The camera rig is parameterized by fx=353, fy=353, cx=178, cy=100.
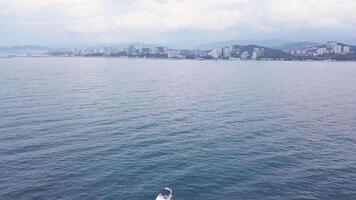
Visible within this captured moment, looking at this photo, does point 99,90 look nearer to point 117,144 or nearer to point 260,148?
point 117,144

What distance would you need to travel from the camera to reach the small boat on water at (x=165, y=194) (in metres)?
36.4

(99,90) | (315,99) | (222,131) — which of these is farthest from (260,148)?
(99,90)

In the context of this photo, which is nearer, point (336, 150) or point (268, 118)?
point (336, 150)

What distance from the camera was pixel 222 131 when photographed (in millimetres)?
66438

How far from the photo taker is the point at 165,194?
37188mm

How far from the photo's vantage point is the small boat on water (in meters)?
36.4

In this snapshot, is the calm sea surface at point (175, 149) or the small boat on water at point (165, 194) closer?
the small boat on water at point (165, 194)

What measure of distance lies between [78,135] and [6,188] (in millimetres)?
21441

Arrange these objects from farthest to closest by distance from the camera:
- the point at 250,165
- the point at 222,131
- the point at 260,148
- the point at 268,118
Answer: the point at 268,118, the point at 222,131, the point at 260,148, the point at 250,165

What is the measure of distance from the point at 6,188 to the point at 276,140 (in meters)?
42.4

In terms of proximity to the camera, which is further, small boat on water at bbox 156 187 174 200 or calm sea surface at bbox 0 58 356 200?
calm sea surface at bbox 0 58 356 200

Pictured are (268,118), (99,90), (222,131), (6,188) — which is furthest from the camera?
(99,90)

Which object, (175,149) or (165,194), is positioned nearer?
(165,194)

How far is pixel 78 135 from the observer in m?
61.4
